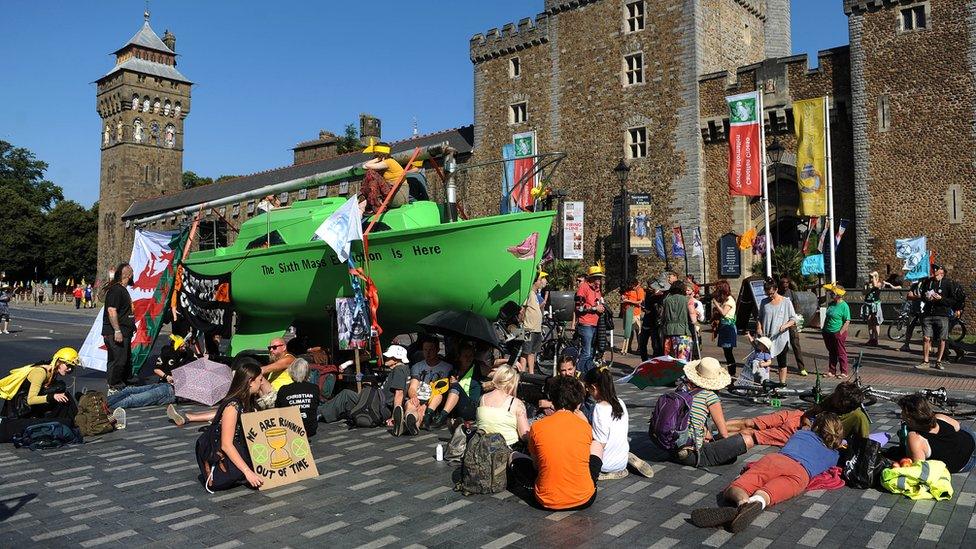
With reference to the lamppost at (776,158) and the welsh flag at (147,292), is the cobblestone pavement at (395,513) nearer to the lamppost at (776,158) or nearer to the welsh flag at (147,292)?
the welsh flag at (147,292)

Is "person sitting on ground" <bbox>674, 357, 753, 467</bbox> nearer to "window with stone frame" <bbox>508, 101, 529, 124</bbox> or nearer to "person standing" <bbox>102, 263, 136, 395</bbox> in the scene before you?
"person standing" <bbox>102, 263, 136, 395</bbox>

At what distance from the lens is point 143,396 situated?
10383 mm

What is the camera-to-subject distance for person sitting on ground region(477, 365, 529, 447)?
6672 mm

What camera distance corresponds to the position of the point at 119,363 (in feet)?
37.5

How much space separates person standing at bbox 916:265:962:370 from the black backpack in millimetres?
9867

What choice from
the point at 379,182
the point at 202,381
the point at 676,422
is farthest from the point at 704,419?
the point at 202,381

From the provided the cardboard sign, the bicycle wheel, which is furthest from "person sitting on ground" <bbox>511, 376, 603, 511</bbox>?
the bicycle wheel

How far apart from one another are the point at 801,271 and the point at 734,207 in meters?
5.32

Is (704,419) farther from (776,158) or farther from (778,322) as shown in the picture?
(776,158)

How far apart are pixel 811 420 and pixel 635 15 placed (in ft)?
88.3

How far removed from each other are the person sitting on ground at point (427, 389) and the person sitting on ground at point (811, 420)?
11.1 ft

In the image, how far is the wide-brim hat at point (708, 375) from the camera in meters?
6.55

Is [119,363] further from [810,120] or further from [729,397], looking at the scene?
[810,120]

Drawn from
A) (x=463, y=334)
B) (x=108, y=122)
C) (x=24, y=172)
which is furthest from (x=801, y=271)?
(x=24, y=172)
